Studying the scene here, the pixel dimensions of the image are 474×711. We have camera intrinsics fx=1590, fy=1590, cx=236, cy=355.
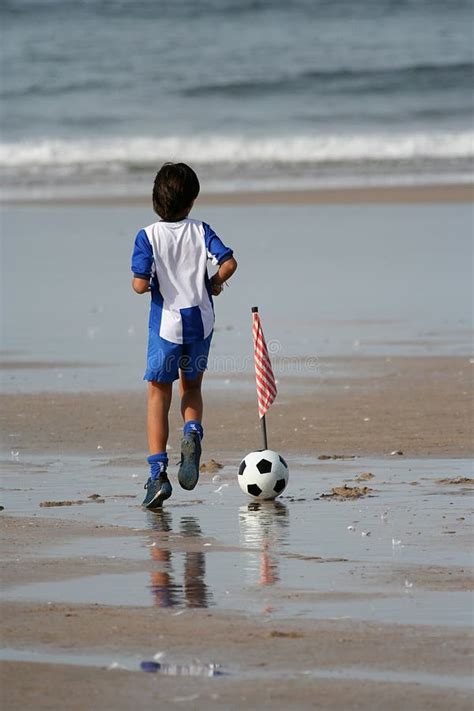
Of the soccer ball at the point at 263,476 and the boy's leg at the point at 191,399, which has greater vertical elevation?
the boy's leg at the point at 191,399

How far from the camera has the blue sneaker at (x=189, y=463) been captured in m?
7.27

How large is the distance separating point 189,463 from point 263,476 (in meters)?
0.36

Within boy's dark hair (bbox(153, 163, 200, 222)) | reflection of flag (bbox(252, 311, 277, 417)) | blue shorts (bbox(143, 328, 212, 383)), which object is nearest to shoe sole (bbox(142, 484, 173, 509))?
blue shorts (bbox(143, 328, 212, 383))

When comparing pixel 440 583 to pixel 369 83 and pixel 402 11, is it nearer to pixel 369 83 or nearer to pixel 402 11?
pixel 369 83

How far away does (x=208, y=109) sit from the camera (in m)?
41.2

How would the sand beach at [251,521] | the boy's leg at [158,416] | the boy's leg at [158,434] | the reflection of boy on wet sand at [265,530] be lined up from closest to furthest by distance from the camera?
the sand beach at [251,521]
the reflection of boy on wet sand at [265,530]
the boy's leg at [158,434]
the boy's leg at [158,416]

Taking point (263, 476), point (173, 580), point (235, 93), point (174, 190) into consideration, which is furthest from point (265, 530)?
point (235, 93)

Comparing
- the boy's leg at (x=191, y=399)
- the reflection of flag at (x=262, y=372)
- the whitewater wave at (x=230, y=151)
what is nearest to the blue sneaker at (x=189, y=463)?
the boy's leg at (x=191, y=399)

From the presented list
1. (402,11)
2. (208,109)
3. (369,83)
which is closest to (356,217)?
(208,109)

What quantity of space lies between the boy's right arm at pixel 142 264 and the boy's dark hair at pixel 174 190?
16 cm

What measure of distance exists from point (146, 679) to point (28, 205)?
19.9 m

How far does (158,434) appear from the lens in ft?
25.0

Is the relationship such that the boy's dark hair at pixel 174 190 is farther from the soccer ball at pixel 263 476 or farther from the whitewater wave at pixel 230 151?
the whitewater wave at pixel 230 151

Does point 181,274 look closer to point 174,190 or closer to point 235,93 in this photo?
point 174,190
